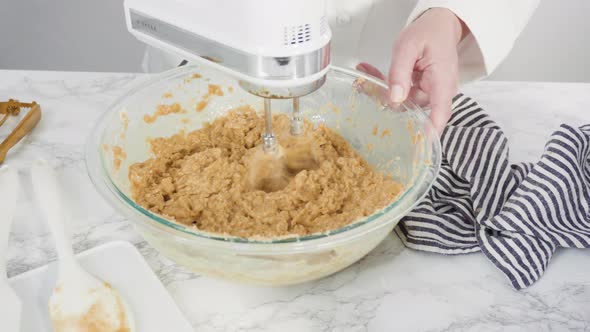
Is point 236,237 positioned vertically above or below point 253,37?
below

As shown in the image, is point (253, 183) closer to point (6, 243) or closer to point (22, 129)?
point (6, 243)

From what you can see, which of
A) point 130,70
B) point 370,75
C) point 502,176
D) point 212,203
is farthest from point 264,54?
point 130,70

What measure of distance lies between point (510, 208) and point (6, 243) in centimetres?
82

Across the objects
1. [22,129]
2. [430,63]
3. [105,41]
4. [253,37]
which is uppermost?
[253,37]

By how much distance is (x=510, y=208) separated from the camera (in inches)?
35.7

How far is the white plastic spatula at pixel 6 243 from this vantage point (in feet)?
2.56

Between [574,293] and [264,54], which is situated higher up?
[264,54]

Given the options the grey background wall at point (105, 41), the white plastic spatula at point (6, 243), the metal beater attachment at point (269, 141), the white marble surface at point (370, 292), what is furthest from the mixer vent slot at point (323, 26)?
the grey background wall at point (105, 41)

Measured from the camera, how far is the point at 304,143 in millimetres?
1014

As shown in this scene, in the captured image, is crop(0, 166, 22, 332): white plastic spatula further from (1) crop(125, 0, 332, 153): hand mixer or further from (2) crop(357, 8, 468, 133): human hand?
(2) crop(357, 8, 468, 133): human hand

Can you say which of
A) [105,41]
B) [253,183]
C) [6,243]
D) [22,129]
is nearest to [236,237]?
[253,183]

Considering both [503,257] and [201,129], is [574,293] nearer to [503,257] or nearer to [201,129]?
[503,257]

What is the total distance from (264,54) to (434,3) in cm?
56

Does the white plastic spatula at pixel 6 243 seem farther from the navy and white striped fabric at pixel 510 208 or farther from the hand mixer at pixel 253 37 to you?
the navy and white striped fabric at pixel 510 208
